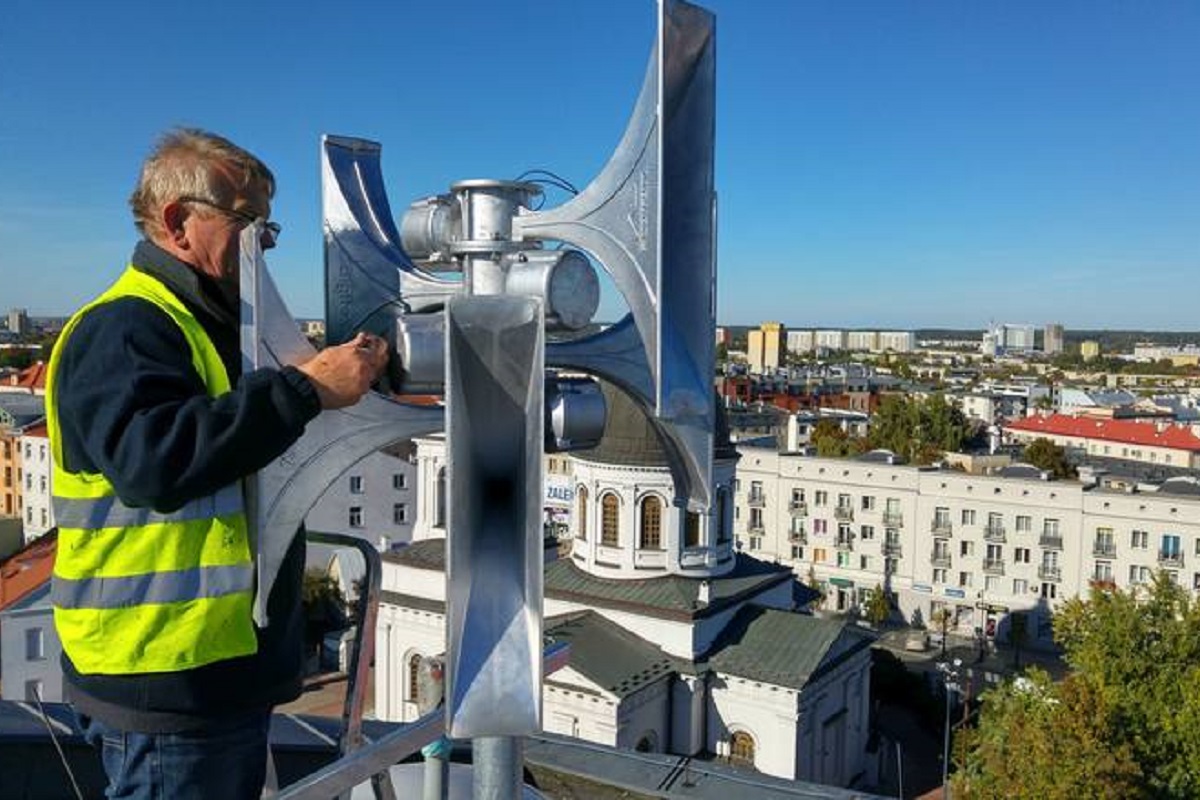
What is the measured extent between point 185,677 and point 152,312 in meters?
0.76

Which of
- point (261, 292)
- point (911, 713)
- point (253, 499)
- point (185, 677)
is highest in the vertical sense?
point (261, 292)

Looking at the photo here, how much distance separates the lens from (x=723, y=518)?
851 inches

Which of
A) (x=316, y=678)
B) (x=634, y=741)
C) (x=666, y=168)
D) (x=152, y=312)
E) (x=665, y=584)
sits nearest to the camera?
(x=152, y=312)

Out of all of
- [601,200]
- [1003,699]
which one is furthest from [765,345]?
[601,200]

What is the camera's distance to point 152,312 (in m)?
2.04

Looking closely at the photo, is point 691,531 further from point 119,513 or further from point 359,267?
point 119,513

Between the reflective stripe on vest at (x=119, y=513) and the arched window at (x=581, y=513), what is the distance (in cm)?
1974

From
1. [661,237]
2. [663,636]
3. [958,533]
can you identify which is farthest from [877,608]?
[661,237]

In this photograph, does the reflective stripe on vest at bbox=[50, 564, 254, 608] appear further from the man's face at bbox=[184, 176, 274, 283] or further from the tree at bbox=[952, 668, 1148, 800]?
the tree at bbox=[952, 668, 1148, 800]

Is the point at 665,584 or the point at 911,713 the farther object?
the point at 911,713

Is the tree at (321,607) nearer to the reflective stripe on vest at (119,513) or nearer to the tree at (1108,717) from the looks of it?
the tree at (1108,717)

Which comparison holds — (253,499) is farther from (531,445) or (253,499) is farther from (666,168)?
(666,168)

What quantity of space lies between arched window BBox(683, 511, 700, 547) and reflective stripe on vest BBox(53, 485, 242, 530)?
19285 millimetres

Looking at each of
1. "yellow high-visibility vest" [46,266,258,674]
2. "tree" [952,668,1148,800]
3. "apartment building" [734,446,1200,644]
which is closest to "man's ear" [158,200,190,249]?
"yellow high-visibility vest" [46,266,258,674]
